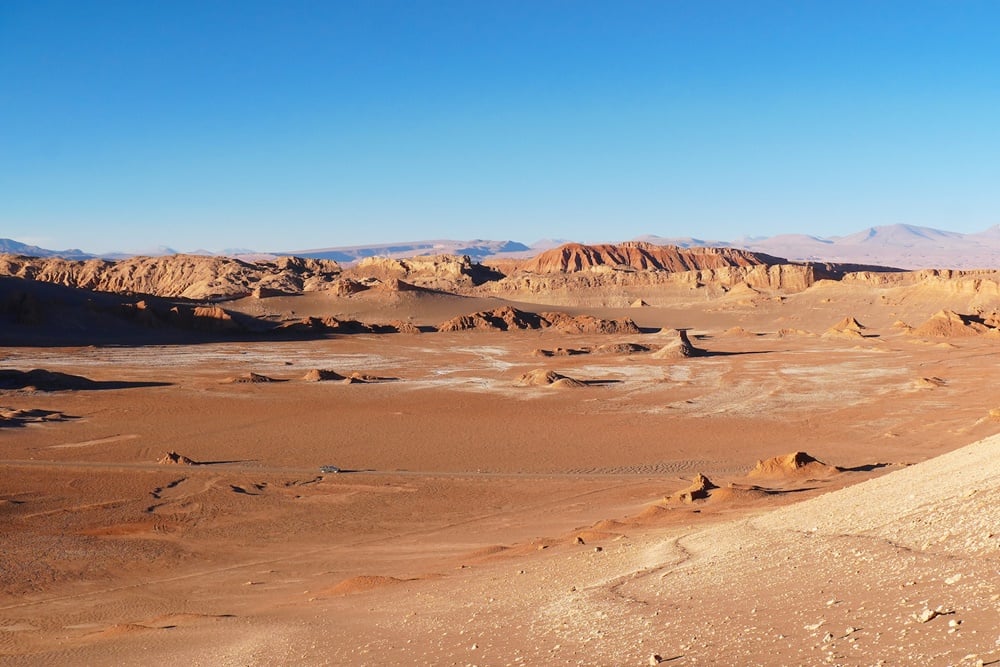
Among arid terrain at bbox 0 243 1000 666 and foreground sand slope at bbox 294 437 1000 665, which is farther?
arid terrain at bbox 0 243 1000 666

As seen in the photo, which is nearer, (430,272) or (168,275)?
(168,275)

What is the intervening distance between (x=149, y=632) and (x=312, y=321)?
156ft

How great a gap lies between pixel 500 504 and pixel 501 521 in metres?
1.28

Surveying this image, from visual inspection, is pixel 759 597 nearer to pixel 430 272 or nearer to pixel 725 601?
pixel 725 601

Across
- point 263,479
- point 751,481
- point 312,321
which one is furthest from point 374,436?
point 312,321

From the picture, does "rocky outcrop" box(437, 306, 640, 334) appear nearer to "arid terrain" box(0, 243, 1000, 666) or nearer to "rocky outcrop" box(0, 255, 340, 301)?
"arid terrain" box(0, 243, 1000, 666)

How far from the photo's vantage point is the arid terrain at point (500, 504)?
5887 mm

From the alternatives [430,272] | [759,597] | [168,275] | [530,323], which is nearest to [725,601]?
[759,597]

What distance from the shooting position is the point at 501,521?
13.1 metres

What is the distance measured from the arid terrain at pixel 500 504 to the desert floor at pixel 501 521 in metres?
0.05

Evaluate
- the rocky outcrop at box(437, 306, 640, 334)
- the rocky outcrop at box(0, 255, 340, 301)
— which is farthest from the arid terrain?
the rocky outcrop at box(0, 255, 340, 301)

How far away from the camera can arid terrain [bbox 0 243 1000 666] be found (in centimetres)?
589

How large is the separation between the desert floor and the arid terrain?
5 centimetres

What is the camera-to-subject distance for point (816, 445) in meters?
19.5
